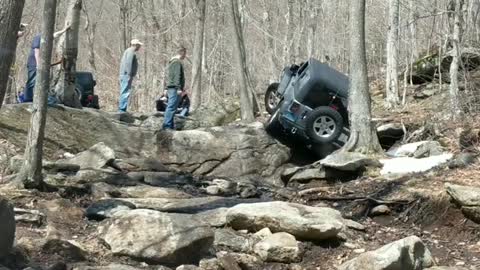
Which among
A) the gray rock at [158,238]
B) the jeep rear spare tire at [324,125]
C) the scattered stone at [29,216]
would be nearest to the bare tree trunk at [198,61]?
the jeep rear spare tire at [324,125]

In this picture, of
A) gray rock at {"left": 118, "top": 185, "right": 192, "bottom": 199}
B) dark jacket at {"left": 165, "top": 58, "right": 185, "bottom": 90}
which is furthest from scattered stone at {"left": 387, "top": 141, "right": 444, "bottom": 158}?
dark jacket at {"left": 165, "top": 58, "right": 185, "bottom": 90}

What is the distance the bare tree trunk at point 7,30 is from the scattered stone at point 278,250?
3078 mm

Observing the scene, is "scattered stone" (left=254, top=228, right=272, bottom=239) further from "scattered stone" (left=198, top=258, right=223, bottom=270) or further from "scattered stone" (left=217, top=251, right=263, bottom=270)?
"scattered stone" (left=198, top=258, right=223, bottom=270)

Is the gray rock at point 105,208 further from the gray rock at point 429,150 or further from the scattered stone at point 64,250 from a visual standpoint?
the gray rock at point 429,150

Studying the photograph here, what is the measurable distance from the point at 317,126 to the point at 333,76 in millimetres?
1124

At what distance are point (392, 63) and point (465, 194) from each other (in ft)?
37.6

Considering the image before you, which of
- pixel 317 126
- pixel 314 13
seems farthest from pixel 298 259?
pixel 314 13

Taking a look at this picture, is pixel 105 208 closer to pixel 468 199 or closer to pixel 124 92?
pixel 468 199

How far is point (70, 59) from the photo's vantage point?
11.8m

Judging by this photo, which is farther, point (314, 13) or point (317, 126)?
point (314, 13)

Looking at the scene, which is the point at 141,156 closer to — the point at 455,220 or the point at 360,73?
the point at 360,73

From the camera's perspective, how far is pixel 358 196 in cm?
927

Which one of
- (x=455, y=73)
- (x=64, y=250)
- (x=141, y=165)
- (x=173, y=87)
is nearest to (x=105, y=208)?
(x=64, y=250)

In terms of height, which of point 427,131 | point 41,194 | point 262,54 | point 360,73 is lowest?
point 41,194
